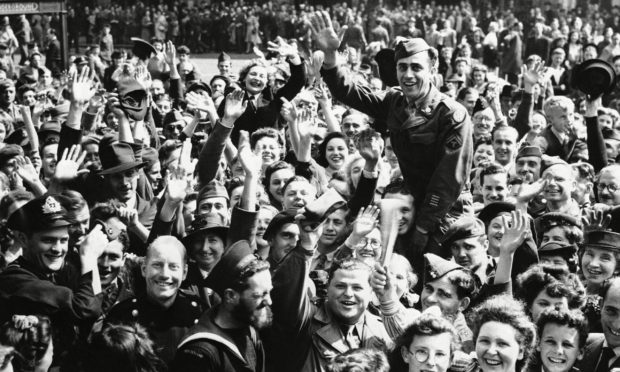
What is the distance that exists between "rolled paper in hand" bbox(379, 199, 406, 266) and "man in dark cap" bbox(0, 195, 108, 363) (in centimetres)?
192

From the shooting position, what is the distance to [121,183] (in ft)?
24.6

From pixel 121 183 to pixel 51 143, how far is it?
2.39 metres

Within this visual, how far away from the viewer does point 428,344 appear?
16.3 ft

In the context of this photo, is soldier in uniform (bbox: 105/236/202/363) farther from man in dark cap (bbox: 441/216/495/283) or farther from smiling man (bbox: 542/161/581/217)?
smiling man (bbox: 542/161/581/217)

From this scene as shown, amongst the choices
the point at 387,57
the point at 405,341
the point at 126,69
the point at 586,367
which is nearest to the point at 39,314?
the point at 405,341

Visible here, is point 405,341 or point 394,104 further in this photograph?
point 394,104

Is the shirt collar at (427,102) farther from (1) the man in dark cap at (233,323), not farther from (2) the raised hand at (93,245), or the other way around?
(2) the raised hand at (93,245)

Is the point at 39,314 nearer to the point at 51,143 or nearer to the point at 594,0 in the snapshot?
the point at 51,143

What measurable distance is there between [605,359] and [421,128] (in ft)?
6.31

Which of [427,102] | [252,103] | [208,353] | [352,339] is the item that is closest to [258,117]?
[252,103]

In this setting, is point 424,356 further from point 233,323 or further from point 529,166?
point 529,166

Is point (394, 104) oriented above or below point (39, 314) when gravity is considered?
above

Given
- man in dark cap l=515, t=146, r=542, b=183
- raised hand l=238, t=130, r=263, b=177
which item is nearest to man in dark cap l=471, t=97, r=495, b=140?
man in dark cap l=515, t=146, r=542, b=183

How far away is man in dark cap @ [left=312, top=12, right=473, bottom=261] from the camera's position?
630cm
